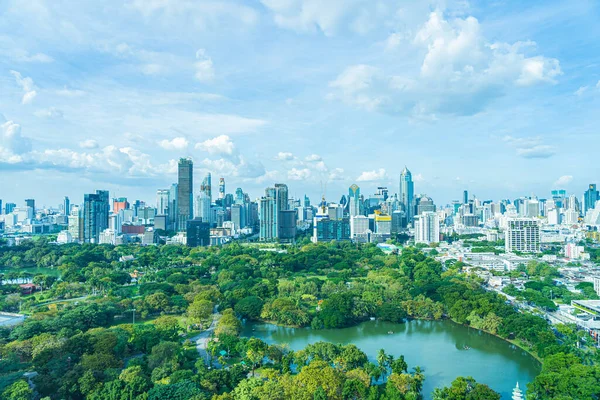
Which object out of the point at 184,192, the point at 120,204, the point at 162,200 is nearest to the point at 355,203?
the point at 184,192

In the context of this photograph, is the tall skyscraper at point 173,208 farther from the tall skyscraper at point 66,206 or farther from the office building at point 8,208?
the office building at point 8,208

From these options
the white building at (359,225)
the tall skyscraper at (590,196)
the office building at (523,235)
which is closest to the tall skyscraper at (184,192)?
the white building at (359,225)

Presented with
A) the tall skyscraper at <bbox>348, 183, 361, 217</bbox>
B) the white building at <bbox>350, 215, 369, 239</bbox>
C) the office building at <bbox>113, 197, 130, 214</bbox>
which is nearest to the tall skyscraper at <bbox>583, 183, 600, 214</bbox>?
the tall skyscraper at <bbox>348, 183, 361, 217</bbox>

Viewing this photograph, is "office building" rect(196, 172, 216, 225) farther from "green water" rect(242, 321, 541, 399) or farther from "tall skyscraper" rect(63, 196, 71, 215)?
"green water" rect(242, 321, 541, 399)

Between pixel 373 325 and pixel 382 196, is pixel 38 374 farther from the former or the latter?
pixel 382 196

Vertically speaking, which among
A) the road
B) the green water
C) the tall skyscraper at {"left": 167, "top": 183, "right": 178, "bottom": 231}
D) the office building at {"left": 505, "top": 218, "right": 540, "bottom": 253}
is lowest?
the green water

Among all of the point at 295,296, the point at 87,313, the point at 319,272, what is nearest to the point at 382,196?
the point at 319,272
